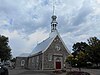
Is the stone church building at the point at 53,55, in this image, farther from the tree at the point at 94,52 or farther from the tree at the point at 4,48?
the tree at the point at 94,52

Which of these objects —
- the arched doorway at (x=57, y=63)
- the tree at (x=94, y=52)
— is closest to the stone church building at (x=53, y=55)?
the arched doorway at (x=57, y=63)

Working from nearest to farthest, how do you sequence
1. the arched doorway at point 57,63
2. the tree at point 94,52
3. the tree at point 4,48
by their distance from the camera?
the tree at point 94,52
the tree at point 4,48
the arched doorway at point 57,63

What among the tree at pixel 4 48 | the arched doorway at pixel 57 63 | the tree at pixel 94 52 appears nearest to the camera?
the tree at pixel 94 52

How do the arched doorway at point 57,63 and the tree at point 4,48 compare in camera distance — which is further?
the arched doorway at point 57,63

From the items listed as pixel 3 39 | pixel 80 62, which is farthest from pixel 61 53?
pixel 80 62

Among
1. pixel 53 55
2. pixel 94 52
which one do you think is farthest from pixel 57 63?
pixel 94 52

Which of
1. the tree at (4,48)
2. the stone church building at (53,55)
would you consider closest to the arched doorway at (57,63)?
the stone church building at (53,55)

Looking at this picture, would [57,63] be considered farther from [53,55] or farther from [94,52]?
[94,52]

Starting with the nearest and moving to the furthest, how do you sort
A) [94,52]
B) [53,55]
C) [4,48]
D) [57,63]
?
1. [94,52]
2. [4,48]
3. [57,63]
4. [53,55]

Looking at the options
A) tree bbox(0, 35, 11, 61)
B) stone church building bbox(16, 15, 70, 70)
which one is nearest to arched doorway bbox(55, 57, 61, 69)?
stone church building bbox(16, 15, 70, 70)

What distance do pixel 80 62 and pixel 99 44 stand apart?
1502 centimetres

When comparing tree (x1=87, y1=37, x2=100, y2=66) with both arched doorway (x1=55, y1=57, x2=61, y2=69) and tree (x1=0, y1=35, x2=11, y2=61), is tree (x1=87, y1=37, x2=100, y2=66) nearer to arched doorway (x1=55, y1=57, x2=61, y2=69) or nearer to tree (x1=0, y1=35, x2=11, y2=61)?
arched doorway (x1=55, y1=57, x2=61, y2=69)

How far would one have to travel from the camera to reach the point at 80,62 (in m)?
41.8

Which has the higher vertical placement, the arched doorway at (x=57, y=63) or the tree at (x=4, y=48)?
the tree at (x=4, y=48)
